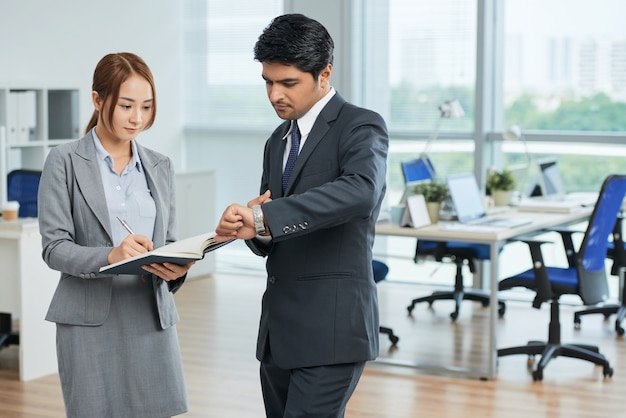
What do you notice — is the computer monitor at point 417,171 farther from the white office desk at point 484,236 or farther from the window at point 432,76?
the white office desk at point 484,236

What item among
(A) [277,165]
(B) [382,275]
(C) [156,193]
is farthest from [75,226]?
(B) [382,275]

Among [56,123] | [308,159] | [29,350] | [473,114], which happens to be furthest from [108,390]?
[473,114]

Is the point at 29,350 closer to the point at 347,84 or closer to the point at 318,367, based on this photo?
the point at 318,367

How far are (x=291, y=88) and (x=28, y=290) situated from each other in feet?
10.4

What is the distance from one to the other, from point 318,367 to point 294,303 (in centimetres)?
16

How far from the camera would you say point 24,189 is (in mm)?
5848

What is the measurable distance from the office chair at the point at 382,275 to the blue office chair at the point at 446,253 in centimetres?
68

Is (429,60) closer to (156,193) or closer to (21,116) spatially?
(21,116)

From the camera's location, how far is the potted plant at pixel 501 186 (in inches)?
247

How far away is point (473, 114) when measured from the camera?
24.2ft

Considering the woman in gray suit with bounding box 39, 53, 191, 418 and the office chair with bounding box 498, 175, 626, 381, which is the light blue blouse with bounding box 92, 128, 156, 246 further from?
the office chair with bounding box 498, 175, 626, 381

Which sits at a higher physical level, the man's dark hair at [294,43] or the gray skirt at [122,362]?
the man's dark hair at [294,43]

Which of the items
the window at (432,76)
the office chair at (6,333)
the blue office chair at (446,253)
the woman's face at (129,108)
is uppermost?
the window at (432,76)

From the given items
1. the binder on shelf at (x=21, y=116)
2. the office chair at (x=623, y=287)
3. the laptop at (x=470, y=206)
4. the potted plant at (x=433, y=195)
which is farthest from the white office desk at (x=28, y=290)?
the office chair at (x=623, y=287)
